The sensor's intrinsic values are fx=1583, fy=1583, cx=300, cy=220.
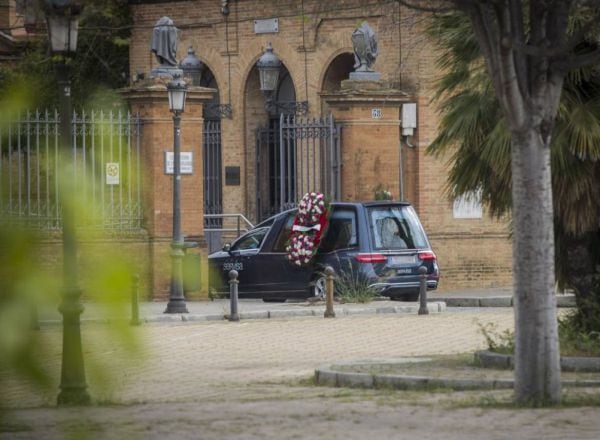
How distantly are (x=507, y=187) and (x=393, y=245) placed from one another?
11.5m

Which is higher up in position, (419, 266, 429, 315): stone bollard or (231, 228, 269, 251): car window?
(231, 228, 269, 251): car window

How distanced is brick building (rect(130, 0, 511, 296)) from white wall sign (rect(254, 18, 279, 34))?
3 centimetres

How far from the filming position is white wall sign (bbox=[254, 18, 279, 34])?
123 feet

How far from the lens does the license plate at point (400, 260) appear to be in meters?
26.5

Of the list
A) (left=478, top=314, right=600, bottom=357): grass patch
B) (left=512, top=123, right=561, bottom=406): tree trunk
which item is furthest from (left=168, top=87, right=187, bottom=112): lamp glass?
(left=512, top=123, right=561, bottom=406): tree trunk

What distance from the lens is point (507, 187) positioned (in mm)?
15172

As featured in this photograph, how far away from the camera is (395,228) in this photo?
26781mm

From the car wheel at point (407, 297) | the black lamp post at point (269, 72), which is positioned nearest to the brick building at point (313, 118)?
the black lamp post at point (269, 72)

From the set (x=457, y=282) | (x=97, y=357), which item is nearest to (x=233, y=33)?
(x=457, y=282)

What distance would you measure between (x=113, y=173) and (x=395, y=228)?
80.5 ft

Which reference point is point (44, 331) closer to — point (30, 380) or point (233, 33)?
point (30, 380)

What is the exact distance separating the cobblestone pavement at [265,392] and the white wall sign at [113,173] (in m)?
0.23

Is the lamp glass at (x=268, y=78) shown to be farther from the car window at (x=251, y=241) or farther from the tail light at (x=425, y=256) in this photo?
the tail light at (x=425, y=256)

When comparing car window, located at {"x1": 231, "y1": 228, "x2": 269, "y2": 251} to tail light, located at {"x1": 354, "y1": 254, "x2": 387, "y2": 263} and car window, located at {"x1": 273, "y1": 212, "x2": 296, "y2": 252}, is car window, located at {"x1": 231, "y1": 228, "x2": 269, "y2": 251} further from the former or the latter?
tail light, located at {"x1": 354, "y1": 254, "x2": 387, "y2": 263}
